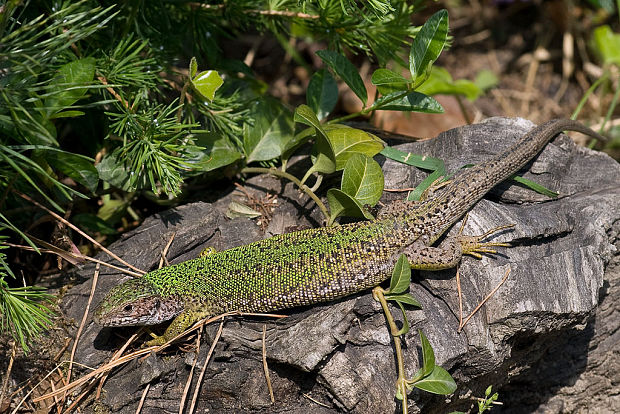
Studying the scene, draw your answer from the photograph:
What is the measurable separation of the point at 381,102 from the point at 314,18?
0.95m

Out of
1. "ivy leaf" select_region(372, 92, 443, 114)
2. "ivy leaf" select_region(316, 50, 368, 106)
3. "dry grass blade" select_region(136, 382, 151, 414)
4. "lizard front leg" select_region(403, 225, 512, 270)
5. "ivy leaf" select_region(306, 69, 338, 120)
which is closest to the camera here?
"dry grass blade" select_region(136, 382, 151, 414)

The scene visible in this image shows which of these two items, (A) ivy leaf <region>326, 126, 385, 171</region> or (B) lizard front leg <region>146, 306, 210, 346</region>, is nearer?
(B) lizard front leg <region>146, 306, 210, 346</region>

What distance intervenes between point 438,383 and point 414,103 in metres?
1.64

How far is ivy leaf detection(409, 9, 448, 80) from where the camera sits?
322 centimetres

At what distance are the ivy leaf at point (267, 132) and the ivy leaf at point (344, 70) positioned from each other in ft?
2.02

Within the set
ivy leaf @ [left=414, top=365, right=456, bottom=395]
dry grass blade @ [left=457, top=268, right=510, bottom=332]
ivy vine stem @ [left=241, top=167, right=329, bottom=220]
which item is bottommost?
ivy leaf @ [left=414, top=365, right=456, bottom=395]

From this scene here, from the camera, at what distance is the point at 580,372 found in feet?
13.3

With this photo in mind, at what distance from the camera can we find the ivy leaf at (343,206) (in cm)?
335

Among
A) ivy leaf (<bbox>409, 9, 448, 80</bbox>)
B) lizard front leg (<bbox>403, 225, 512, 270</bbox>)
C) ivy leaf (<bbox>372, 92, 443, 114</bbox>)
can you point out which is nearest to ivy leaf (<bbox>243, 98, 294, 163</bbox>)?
ivy leaf (<bbox>372, 92, 443, 114</bbox>)

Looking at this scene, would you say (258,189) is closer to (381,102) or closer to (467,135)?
(381,102)

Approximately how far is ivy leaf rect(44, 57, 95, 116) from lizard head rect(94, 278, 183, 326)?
3.54 feet

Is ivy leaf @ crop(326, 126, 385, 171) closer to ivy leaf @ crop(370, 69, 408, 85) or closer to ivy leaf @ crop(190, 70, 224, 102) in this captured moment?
ivy leaf @ crop(370, 69, 408, 85)

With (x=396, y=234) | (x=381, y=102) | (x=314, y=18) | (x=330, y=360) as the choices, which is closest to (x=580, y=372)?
(x=396, y=234)

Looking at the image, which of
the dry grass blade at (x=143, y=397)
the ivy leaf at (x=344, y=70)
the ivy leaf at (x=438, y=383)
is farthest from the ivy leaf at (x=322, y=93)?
the dry grass blade at (x=143, y=397)
